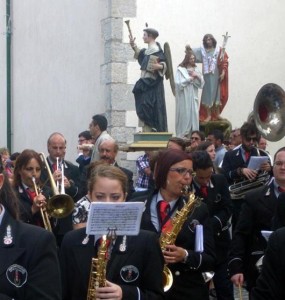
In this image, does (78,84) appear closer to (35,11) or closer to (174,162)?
(35,11)

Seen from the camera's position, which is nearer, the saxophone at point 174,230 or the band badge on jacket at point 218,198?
the saxophone at point 174,230

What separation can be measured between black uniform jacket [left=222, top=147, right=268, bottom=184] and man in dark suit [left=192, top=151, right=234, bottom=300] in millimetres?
1943

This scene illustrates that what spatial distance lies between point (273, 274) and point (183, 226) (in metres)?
1.93

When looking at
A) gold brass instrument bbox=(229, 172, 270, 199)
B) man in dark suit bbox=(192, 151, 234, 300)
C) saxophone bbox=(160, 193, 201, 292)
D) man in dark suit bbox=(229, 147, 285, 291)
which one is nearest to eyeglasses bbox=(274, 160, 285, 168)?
man in dark suit bbox=(229, 147, 285, 291)

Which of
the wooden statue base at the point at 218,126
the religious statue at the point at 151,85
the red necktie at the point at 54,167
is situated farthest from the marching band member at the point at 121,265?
the wooden statue base at the point at 218,126

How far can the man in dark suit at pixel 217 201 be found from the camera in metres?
7.88

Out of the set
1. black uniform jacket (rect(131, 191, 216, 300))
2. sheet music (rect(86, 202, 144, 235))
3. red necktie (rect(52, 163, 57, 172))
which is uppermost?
sheet music (rect(86, 202, 144, 235))

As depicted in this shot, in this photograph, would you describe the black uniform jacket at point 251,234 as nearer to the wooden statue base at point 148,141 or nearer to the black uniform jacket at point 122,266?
the black uniform jacket at point 122,266

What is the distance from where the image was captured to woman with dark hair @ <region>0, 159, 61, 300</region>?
11.3 feet

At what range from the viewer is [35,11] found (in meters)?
21.7

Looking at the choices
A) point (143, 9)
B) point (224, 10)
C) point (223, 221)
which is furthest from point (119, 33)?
point (223, 221)

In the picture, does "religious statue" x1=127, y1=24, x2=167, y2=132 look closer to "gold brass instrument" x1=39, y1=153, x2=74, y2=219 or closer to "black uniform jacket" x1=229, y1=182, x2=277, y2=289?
"gold brass instrument" x1=39, y1=153, x2=74, y2=219

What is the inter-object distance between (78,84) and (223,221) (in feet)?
37.2

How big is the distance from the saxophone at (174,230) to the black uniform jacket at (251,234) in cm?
81
